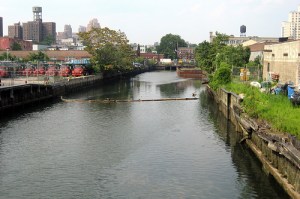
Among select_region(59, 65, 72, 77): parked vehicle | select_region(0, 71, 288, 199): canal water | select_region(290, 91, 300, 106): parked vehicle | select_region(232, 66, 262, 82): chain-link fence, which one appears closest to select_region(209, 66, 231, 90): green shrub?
select_region(232, 66, 262, 82): chain-link fence

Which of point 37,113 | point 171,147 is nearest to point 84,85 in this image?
point 37,113

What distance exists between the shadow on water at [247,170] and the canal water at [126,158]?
59 millimetres

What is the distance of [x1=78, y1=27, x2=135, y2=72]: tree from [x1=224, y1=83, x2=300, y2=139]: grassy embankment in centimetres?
7114

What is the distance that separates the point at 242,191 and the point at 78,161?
12.1 m

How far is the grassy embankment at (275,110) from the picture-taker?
25.9 m

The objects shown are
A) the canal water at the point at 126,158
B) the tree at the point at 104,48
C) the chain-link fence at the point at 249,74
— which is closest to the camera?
the canal water at the point at 126,158

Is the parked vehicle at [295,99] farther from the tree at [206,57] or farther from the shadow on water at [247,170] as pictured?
the tree at [206,57]

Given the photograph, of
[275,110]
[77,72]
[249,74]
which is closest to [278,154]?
[275,110]

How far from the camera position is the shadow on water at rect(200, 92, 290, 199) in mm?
24453

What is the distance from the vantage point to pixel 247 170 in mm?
29078

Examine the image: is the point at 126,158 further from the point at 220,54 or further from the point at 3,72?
the point at 220,54

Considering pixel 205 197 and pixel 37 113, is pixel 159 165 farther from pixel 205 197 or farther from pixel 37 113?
pixel 37 113

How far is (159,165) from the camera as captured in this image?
96.9 feet

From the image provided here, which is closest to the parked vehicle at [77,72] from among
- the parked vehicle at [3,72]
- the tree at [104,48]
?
the tree at [104,48]
